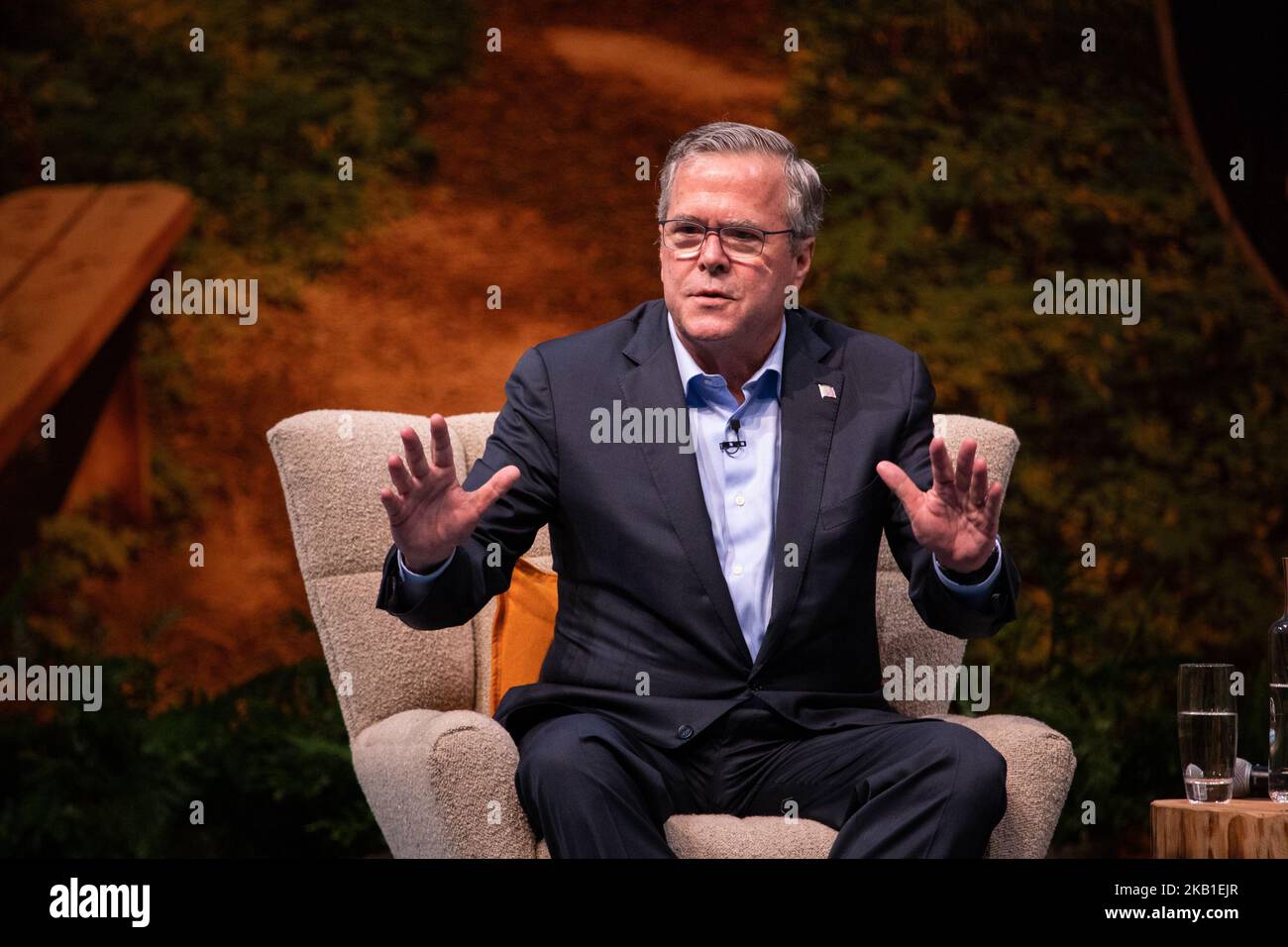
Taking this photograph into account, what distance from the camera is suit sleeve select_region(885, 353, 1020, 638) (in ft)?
8.50

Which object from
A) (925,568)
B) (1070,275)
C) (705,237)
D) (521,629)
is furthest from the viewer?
(1070,275)

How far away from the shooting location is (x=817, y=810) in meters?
2.60

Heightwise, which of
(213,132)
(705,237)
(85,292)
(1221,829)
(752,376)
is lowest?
(1221,829)

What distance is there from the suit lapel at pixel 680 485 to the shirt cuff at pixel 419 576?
0.49m

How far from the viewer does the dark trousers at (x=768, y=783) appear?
2363mm

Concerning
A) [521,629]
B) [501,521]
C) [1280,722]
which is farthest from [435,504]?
[1280,722]

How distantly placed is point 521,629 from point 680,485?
499 mm

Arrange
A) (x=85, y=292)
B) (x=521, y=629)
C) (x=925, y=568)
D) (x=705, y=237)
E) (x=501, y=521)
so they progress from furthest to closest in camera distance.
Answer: (x=85, y=292) < (x=521, y=629) < (x=705, y=237) < (x=501, y=521) < (x=925, y=568)

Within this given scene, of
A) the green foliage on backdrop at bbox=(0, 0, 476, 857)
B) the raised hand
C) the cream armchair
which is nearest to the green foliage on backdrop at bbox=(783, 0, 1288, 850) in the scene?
the green foliage on backdrop at bbox=(0, 0, 476, 857)

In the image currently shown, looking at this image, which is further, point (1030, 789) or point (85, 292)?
point (85, 292)

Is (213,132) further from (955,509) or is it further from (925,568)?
(955,509)

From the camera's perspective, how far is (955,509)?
2.47 m
